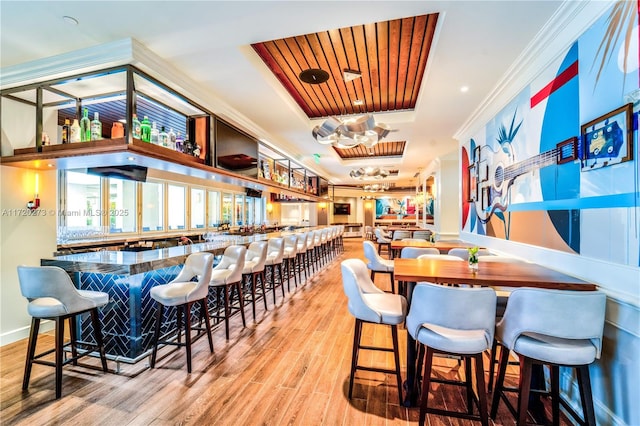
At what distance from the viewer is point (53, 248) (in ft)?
12.0

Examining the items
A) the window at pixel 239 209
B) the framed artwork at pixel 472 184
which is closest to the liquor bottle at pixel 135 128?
the framed artwork at pixel 472 184

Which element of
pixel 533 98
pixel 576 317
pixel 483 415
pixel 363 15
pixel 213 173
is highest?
pixel 363 15

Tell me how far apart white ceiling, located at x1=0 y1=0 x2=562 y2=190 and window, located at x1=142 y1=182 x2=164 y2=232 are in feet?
13.0

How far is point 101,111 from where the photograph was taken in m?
3.62

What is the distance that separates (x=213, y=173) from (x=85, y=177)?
11.3 feet

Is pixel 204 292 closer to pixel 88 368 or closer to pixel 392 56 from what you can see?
pixel 88 368

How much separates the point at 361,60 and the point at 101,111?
338 cm

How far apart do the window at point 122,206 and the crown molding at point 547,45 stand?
22.4ft

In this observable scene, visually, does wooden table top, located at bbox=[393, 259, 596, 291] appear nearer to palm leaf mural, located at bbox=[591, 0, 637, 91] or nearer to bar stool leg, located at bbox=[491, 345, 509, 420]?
bar stool leg, located at bbox=[491, 345, 509, 420]

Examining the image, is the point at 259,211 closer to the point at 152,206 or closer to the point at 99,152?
the point at 152,206

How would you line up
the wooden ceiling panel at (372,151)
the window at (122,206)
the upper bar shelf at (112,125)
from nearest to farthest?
the upper bar shelf at (112,125) → the window at (122,206) → the wooden ceiling panel at (372,151)

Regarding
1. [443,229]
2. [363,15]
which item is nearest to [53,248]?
[363,15]

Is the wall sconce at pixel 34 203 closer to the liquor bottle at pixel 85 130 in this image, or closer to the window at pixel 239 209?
the liquor bottle at pixel 85 130

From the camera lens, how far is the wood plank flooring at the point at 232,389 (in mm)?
1952
